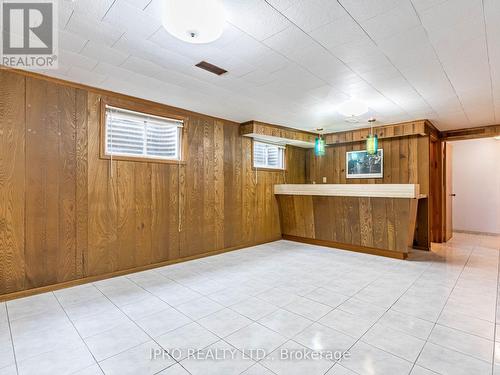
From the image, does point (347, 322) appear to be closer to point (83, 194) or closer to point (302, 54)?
point (302, 54)

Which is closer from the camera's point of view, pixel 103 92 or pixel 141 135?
pixel 103 92

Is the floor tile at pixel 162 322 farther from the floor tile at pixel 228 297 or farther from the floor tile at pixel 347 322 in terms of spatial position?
the floor tile at pixel 347 322

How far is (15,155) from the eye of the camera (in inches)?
109

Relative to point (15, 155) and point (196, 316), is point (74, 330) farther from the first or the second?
point (15, 155)

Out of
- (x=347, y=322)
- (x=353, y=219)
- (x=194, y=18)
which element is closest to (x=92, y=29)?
(x=194, y=18)

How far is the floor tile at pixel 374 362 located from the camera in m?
1.68

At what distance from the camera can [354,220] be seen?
474cm

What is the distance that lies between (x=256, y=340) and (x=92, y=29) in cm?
276

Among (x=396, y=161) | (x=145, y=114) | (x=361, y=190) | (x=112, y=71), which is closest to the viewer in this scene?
(x=112, y=71)

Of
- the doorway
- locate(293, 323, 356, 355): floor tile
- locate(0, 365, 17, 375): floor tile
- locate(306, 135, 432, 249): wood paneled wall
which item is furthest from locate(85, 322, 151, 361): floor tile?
the doorway

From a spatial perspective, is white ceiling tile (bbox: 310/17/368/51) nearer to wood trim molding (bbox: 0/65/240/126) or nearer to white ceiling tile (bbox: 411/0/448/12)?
white ceiling tile (bbox: 411/0/448/12)

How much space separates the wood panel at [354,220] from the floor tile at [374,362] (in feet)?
9.33

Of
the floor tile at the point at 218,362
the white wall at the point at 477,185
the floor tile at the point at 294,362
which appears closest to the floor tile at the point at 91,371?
the floor tile at the point at 218,362

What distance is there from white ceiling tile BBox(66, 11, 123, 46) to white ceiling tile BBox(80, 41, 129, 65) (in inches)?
4.4
